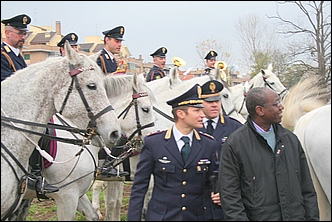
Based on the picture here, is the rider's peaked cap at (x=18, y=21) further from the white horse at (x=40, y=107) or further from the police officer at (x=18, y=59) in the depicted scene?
the white horse at (x=40, y=107)

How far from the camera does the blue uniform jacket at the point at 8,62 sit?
469 cm

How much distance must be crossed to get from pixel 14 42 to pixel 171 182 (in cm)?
302

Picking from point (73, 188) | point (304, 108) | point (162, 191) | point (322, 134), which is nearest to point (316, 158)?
point (322, 134)

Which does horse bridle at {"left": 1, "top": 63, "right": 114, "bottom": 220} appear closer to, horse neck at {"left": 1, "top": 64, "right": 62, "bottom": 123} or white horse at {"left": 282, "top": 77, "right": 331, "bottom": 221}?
horse neck at {"left": 1, "top": 64, "right": 62, "bottom": 123}

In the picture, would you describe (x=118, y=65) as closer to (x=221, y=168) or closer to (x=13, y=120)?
(x=13, y=120)

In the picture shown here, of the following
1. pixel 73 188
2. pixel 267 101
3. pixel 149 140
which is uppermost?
pixel 267 101

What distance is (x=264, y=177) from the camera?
10.1 feet

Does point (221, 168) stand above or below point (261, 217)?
above

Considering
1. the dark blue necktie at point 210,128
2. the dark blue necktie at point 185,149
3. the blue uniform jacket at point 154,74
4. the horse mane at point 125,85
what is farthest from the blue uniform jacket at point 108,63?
the dark blue necktie at point 185,149

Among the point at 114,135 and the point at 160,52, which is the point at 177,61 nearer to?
the point at 160,52

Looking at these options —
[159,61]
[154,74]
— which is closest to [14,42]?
[154,74]

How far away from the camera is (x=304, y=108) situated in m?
5.16

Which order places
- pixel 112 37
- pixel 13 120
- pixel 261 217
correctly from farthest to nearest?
1. pixel 112 37
2. pixel 13 120
3. pixel 261 217

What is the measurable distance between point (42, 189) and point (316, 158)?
9.86 feet
